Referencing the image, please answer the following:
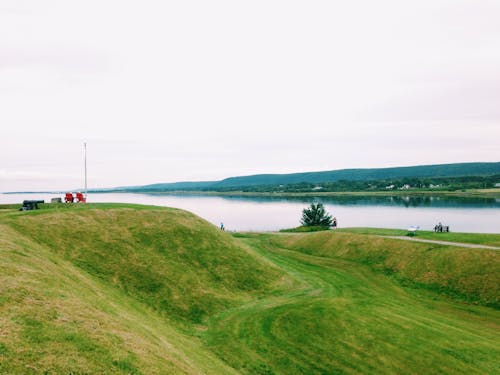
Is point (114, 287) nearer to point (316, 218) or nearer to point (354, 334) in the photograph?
point (354, 334)

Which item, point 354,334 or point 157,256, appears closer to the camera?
point 354,334

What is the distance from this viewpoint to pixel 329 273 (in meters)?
38.8

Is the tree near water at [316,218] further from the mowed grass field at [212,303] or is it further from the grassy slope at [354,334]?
the grassy slope at [354,334]

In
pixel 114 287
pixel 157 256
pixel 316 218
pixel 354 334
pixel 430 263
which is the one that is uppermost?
pixel 157 256

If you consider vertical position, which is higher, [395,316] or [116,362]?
[116,362]

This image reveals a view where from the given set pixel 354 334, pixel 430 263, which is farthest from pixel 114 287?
pixel 430 263

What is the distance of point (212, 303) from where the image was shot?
2716 cm

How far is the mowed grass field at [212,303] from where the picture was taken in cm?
1321

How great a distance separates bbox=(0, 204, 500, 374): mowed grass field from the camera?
520 inches

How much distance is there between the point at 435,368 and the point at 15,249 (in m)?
26.4

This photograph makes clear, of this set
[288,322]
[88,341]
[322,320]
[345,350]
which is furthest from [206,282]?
[88,341]

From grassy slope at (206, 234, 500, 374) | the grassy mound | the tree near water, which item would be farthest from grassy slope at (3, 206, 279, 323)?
the tree near water

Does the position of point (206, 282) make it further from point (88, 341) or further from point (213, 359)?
point (88, 341)

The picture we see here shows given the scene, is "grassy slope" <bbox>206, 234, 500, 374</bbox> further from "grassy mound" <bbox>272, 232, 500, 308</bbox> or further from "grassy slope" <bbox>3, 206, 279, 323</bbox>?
"grassy slope" <bbox>3, 206, 279, 323</bbox>
